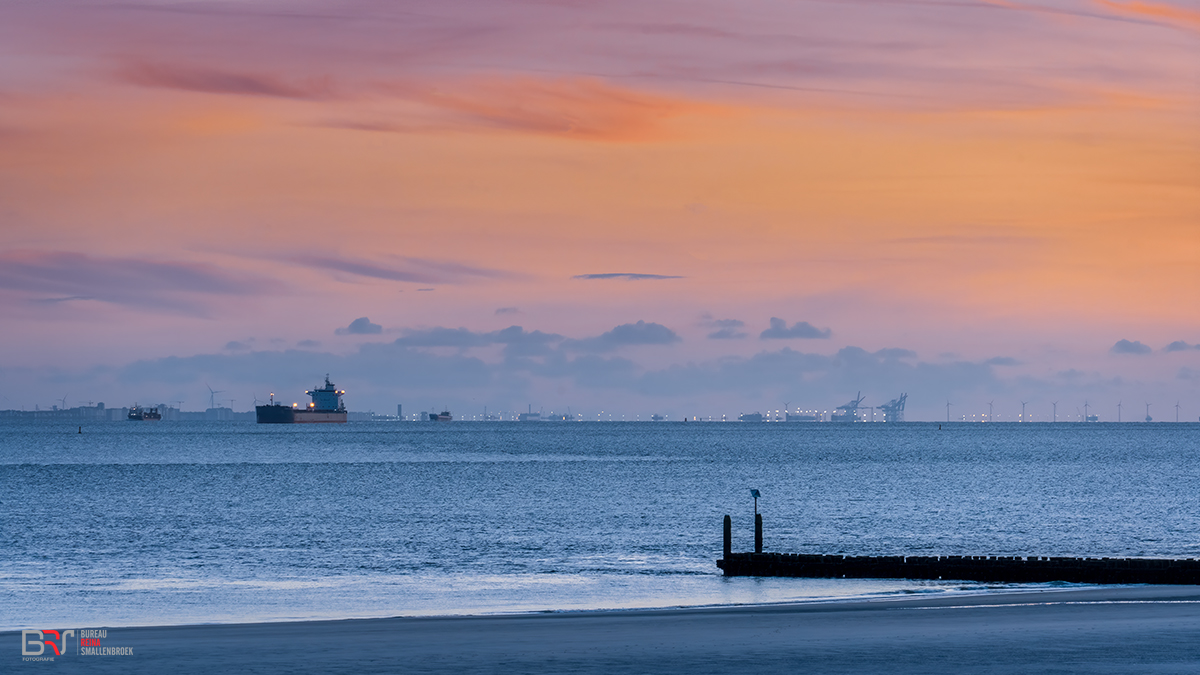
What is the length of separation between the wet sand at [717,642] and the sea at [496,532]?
6265mm

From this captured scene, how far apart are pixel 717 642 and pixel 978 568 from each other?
16748mm

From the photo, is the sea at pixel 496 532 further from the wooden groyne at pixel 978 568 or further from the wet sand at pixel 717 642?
the wet sand at pixel 717 642

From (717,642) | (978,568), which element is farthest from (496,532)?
(717,642)

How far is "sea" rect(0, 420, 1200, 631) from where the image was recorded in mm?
38594

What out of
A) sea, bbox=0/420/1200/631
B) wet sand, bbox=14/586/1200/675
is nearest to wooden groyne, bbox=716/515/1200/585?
sea, bbox=0/420/1200/631

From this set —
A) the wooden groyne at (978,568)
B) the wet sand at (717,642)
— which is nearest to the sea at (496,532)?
the wooden groyne at (978,568)

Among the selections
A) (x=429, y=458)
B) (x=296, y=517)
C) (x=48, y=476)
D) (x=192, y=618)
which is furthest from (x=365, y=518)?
(x=429, y=458)

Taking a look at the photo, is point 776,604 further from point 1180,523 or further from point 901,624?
point 1180,523

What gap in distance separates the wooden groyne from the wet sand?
16.3ft

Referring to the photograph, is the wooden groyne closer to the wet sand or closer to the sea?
the sea

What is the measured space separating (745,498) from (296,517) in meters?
34.4

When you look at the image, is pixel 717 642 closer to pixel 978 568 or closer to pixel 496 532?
pixel 978 568

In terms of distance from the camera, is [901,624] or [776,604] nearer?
[901,624]

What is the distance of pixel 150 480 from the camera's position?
123 meters
